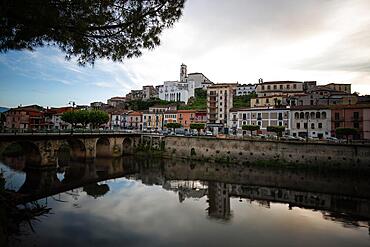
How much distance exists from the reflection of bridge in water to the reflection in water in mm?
83

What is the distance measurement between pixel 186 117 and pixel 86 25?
191ft

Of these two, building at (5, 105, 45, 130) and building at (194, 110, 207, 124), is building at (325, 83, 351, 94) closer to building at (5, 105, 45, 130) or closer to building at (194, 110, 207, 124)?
building at (194, 110, 207, 124)

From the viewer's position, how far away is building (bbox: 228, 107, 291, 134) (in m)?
48.3

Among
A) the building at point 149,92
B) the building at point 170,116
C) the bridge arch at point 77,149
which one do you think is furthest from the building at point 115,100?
the bridge arch at point 77,149

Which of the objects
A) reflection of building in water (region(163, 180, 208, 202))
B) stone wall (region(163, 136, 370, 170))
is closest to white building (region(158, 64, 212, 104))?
stone wall (region(163, 136, 370, 170))

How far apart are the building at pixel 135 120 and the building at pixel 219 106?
21.3 meters

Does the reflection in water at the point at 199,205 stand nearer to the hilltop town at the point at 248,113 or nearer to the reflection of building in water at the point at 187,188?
the reflection of building in water at the point at 187,188

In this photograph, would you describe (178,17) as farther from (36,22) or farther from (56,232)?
(56,232)

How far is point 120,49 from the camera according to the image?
9977mm

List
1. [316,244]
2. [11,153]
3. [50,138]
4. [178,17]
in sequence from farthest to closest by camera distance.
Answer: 1. [11,153]
2. [50,138]
3. [316,244]
4. [178,17]

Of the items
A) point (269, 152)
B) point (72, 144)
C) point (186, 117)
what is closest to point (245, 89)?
point (186, 117)

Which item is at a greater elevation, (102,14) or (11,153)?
(102,14)

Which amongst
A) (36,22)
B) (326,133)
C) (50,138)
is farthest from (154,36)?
(326,133)

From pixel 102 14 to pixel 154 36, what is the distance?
6.57 feet
